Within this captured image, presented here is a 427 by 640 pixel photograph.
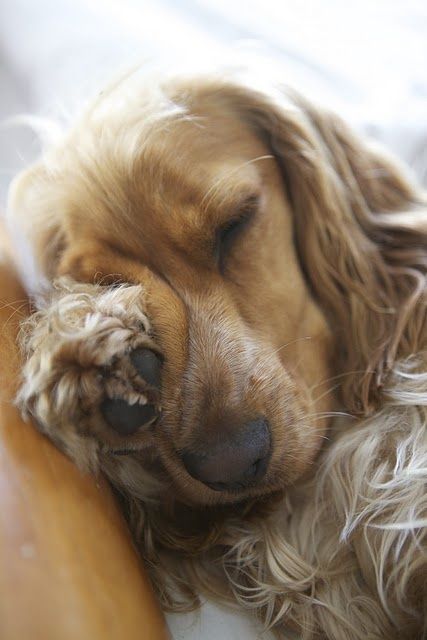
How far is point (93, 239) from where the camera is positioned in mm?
1185

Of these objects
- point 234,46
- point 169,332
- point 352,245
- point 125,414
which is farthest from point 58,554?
point 234,46

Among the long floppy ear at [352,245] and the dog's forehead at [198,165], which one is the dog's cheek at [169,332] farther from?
the long floppy ear at [352,245]

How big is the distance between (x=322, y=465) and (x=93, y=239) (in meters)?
0.52

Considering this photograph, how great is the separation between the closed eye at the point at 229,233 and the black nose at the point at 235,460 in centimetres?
28

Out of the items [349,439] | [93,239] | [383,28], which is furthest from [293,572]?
[383,28]

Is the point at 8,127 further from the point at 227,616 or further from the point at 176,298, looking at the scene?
the point at 227,616

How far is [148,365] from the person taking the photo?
1.00 m

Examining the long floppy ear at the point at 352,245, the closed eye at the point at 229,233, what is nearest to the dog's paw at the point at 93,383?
the closed eye at the point at 229,233

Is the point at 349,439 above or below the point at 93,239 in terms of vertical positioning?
below

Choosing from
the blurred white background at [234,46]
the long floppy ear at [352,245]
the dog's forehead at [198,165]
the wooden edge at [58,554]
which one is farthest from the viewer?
the blurred white background at [234,46]

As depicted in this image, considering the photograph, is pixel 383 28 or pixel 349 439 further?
pixel 383 28

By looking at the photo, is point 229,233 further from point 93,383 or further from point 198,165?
point 93,383

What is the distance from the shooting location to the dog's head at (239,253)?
3.42 feet

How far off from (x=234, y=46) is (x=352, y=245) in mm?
623
